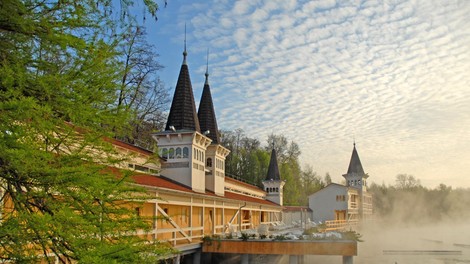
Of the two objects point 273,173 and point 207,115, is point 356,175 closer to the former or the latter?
point 273,173

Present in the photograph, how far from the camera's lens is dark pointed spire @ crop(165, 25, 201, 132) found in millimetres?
23234

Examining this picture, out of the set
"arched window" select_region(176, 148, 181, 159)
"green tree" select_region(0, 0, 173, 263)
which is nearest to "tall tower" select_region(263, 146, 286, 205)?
"arched window" select_region(176, 148, 181, 159)

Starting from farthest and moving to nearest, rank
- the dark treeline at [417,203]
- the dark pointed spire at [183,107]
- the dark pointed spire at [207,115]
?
1. the dark treeline at [417,203]
2. the dark pointed spire at [207,115]
3. the dark pointed spire at [183,107]

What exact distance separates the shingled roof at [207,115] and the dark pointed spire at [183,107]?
3.45m

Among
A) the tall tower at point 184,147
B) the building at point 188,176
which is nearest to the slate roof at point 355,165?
the building at point 188,176

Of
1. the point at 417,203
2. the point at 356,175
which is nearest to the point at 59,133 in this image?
the point at 356,175

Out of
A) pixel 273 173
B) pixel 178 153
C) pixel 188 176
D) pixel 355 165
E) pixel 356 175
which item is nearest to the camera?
pixel 188 176

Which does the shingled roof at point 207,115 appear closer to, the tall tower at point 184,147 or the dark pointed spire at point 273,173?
the tall tower at point 184,147

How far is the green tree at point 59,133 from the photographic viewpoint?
4102mm

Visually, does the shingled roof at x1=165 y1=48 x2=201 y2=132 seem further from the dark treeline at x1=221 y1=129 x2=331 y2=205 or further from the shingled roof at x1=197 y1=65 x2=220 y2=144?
the dark treeline at x1=221 y1=129 x2=331 y2=205

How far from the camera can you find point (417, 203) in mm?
98312

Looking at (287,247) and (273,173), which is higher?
(273,173)

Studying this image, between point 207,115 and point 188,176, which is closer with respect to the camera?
point 188,176

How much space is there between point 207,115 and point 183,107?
5175mm
